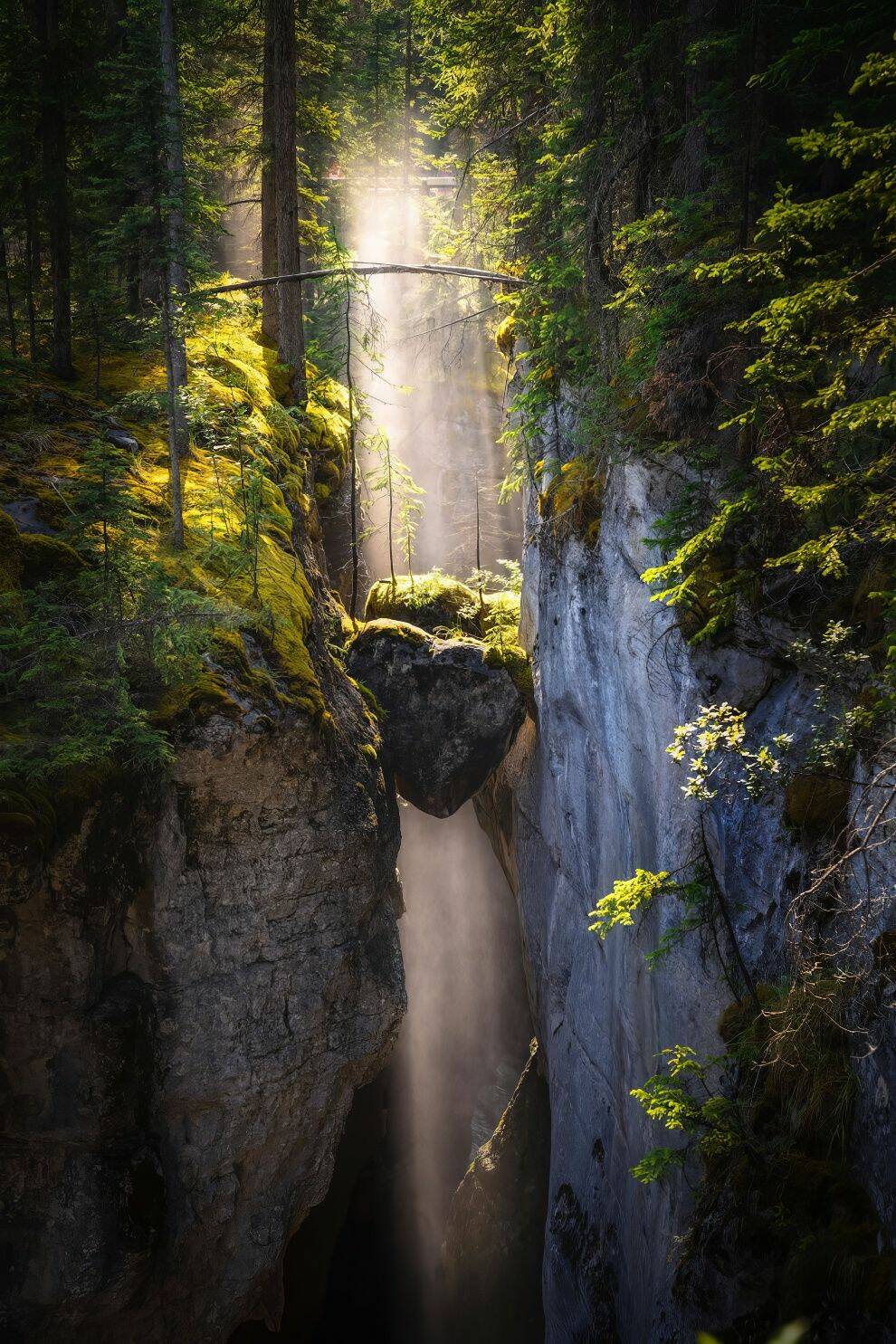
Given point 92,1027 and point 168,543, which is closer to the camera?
point 92,1027

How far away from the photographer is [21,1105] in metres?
8.66

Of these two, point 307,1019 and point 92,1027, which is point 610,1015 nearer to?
point 307,1019

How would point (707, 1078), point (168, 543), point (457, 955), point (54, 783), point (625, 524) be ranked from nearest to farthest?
point (707, 1078) < point (54, 783) < point (625, 524) < point (168, 543) < point (457, 955)

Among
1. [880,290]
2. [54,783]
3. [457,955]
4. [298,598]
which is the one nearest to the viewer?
[880,290]

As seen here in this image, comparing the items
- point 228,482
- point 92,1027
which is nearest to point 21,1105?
point 92,1027

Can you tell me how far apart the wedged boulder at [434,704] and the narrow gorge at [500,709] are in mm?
78

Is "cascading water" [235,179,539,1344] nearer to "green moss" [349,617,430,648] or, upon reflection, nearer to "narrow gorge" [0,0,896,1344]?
"narrow gorge" [0,0,896,1344]

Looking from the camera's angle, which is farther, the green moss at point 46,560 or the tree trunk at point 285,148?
the tree trunk at point 285,148

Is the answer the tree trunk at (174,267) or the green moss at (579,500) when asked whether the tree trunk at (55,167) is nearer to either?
the tree trunk at (174,267)

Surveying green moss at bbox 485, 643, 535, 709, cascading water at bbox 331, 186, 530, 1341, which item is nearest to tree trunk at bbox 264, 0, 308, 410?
cascading water at bbox 331, 186, 530, 1341

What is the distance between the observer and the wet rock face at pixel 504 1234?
14977 millimetres

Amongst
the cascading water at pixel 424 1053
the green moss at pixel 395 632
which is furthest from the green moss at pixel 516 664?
the cascading water at pixel 424 1053

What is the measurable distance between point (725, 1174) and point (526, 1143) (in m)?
11.2

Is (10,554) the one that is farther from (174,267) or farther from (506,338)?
(506,338)
